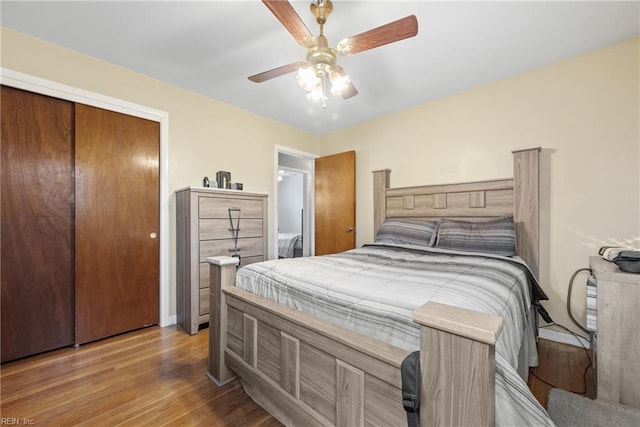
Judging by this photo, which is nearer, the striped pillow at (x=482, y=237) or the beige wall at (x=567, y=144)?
the beige wall at (x=567, y=144)

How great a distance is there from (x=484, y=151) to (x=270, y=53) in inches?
88.0

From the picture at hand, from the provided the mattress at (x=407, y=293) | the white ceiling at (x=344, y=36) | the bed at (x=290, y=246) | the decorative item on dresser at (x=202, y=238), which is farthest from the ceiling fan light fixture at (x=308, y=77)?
the bed at (x=290, y=246)

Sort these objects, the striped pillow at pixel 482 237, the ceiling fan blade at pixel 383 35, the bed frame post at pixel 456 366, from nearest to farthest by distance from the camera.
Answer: the bed frame post at pixel 456 366, the ceiling fan blade at pixel 383 35, the striped pillow at pixel 482 237

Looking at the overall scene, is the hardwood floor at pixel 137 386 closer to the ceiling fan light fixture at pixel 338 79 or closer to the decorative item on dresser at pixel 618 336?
the decorative item on dresser at pixel 618 336

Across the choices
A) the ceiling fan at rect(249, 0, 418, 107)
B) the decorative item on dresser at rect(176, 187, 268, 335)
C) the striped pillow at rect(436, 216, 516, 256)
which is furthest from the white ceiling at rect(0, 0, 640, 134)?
the striped pillow at rect(436, 216, 516, 256)

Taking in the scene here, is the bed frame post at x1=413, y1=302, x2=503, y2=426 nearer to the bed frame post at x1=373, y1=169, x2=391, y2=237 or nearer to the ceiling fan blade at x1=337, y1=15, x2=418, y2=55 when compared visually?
the ceiling fan blade at x1=337, y1=15, x2=418, y2=55

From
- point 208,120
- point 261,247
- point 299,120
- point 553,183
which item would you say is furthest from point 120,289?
point 553,183

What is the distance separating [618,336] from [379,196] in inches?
91.4

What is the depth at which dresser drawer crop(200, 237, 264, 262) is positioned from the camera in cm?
260

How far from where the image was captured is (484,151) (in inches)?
106

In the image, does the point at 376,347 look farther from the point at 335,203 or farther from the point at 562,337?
the point at 335,203

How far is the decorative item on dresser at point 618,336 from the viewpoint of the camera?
137 cm

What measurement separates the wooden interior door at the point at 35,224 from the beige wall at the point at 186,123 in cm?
28

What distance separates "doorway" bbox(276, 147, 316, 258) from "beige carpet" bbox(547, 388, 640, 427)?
3.02 meters
